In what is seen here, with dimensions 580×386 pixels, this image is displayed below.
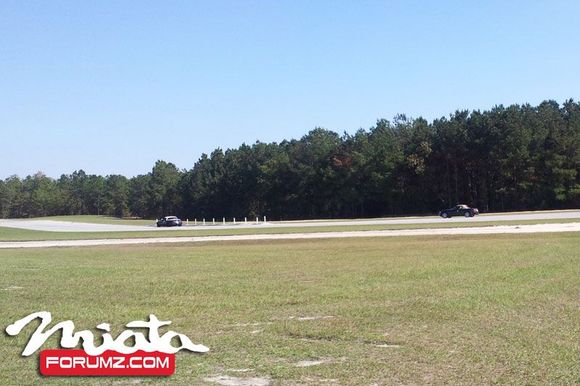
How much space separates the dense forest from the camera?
8656 cm

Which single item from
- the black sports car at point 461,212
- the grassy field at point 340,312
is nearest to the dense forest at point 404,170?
the black sports car at point 461,212

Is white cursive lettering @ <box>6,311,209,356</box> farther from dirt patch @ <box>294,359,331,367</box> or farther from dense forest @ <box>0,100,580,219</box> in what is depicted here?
dense forest @ <box>0,100,580,219</box>

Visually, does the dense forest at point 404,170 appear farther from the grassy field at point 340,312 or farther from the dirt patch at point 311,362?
the dirt patch at point 311,362

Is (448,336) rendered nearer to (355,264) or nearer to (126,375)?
(126,375)

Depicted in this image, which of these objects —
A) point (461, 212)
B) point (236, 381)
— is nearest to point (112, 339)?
point (236, 381)

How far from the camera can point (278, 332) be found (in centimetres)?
1034

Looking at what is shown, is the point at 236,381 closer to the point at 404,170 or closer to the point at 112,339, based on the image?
the point at 112,339

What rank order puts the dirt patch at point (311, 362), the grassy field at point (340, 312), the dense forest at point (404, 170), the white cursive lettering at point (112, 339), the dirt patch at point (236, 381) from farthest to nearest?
the dense forest at point (404, 170) < the white cursive lettering at point (112, 339) < the dirt patch at point (311, 362) < the grassy field at point (340, 312) < the dirt patch at point (236, 381)

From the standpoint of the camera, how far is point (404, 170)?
9956 cm

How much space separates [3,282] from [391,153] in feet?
288

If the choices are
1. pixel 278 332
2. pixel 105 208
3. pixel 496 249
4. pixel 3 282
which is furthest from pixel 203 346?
pixel 105 208

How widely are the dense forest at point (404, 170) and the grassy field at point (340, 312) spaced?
67460 millimetres

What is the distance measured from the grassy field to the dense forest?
67.5 meters

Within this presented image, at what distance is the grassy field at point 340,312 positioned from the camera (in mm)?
Answer: 8047
